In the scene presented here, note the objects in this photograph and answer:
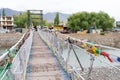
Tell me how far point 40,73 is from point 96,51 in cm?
362

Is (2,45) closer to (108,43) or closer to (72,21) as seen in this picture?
(72,21)

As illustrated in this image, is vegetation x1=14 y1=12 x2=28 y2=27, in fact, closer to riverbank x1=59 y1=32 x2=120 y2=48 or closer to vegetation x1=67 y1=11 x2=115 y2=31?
vegetation x1=67 y1=11 x2=115 y2=31

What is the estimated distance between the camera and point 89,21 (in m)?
72.7

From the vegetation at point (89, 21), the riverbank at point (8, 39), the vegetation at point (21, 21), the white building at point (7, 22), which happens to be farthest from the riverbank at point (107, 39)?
the white building at point (7, 22)

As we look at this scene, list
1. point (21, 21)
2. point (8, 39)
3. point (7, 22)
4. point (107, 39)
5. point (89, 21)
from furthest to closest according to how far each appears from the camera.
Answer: point (7, 22) → point (21, 21) → point (89, 21) → point (107, 39) → point (8, 39)

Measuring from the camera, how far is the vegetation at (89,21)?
70.8 m

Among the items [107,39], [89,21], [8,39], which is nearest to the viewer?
[8,39]

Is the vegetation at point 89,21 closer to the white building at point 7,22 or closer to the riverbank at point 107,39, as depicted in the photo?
the riverbank at point 107,39

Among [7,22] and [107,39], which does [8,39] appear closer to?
[107,39]

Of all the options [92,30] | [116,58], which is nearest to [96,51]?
[116,58]

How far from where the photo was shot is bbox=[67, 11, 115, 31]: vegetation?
2788 inches

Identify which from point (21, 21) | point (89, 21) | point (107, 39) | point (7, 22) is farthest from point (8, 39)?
point (7, 22)

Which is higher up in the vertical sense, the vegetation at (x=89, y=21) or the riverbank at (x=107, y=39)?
the vegetation at (x=89, y=21)

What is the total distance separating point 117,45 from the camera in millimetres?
64375
